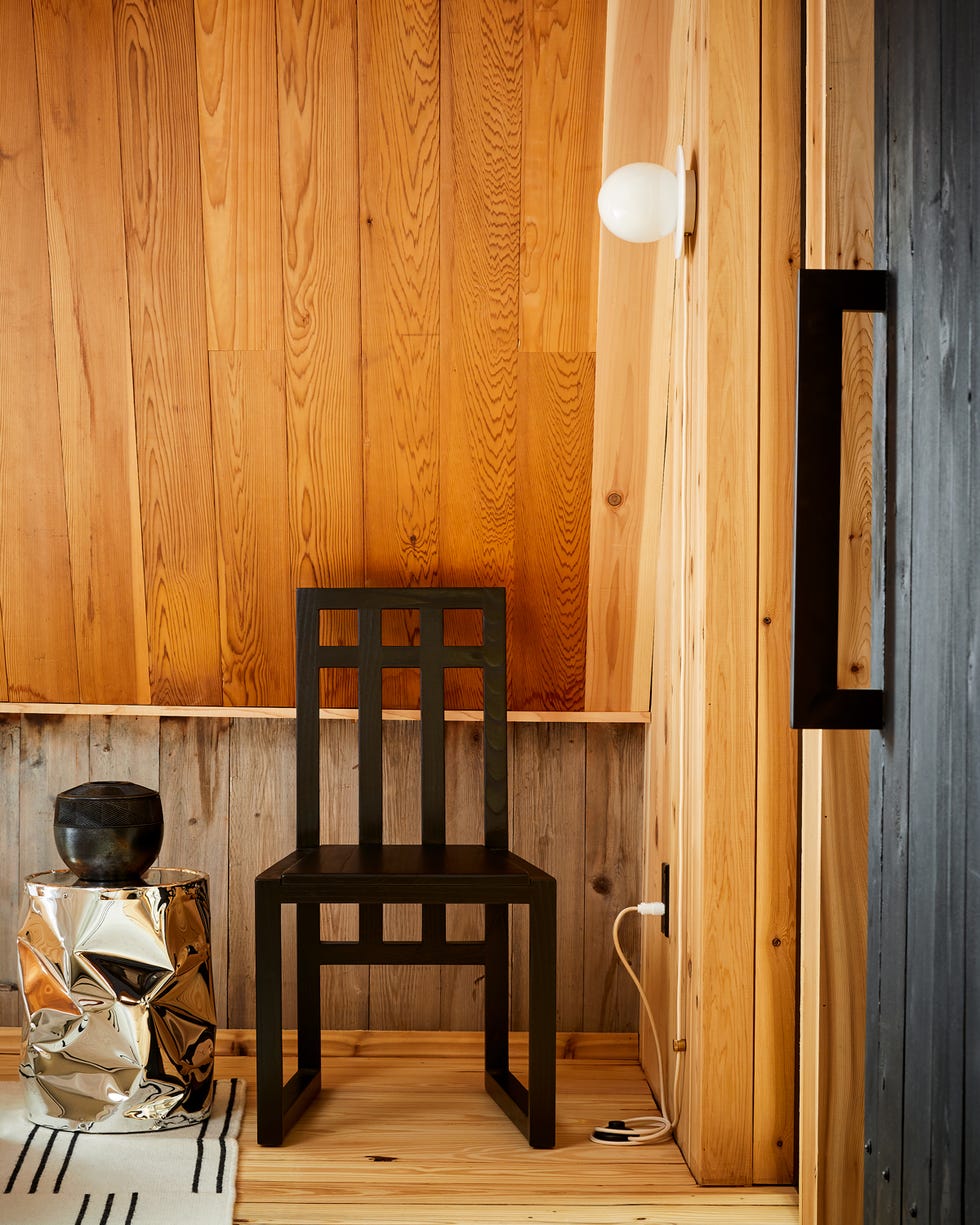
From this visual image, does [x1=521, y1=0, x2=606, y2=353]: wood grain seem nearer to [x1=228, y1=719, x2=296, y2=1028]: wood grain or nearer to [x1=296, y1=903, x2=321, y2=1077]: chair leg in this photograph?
[x1=228, y1=719, x2=296, y2=1028]: wood grain

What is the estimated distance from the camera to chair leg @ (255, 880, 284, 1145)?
6.04 ft

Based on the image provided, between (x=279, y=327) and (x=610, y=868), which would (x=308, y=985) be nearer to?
(x=610, y=868)

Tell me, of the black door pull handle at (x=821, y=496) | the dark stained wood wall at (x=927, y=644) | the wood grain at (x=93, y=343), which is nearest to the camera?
the dark stained wood wall at (x=927, y=644)

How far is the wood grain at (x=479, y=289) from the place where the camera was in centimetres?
194

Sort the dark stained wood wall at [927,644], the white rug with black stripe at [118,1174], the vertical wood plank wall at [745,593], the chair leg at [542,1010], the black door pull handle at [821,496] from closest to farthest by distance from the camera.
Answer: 1. the dark stained wood wall at [927,644]
2. the black door pull handle at [821,496]
3. the white rug with black stripe at [118,1174]
4. the vertical wood plank wall at [745,593]
5. the chair leg at [542,1010]

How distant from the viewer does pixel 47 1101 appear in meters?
1.90

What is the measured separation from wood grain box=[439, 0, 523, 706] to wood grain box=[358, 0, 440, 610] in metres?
0.02

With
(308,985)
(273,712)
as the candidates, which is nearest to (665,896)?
(308,985)

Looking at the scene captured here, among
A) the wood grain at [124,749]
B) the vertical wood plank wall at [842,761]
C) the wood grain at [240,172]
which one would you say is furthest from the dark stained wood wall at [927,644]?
the wood grain at [124,749]

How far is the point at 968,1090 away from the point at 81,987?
1.53m

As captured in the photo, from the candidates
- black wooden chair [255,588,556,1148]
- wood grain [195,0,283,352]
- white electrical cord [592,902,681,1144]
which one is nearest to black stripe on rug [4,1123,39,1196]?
black wooden chair [255,588,556,1148]

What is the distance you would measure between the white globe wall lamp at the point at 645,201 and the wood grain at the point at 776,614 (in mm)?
181

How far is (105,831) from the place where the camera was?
195 centimetres

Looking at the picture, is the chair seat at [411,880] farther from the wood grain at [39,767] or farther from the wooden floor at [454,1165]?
the wood grain at [39,767]
